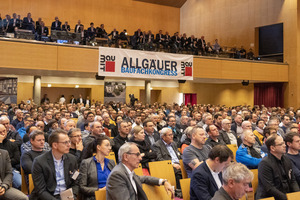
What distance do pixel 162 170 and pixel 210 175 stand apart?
1147 mm

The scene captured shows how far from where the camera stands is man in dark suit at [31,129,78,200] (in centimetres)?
330

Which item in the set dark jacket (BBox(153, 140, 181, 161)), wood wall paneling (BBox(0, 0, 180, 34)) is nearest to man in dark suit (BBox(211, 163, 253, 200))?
dark jacket (BBox(153, 140, 181, 161))

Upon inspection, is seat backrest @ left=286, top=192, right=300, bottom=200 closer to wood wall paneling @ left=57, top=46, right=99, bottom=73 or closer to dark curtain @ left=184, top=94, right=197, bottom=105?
wood wall paneling @ left=57, top=46, right=99, bottom=73

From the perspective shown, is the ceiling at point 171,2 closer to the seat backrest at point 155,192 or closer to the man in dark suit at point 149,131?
the man in dark suit at point 149,131

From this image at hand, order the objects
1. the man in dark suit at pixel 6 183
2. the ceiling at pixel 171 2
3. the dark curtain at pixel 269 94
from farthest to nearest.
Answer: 1. the ceiling at pixel 171 2
2. the dark curtain at pixel 269 94
3. the man in dark suit at pixel 6 183

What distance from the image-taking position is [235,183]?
2371 mm

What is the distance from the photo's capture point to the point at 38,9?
18344mm

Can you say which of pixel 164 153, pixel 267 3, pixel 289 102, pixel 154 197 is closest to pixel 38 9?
pixel 267 3

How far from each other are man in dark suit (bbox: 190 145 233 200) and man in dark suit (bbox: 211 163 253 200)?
0.60 metres

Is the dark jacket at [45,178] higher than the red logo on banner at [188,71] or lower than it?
lower

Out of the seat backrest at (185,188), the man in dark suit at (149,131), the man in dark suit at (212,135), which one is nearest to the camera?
the seat backrest at (185,188)

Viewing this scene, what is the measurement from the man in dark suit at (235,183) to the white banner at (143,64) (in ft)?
32.4

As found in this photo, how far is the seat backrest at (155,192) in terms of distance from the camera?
10.3 ft

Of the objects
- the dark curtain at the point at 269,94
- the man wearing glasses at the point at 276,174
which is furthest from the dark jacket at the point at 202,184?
the dark curtain at the point at 269,94
